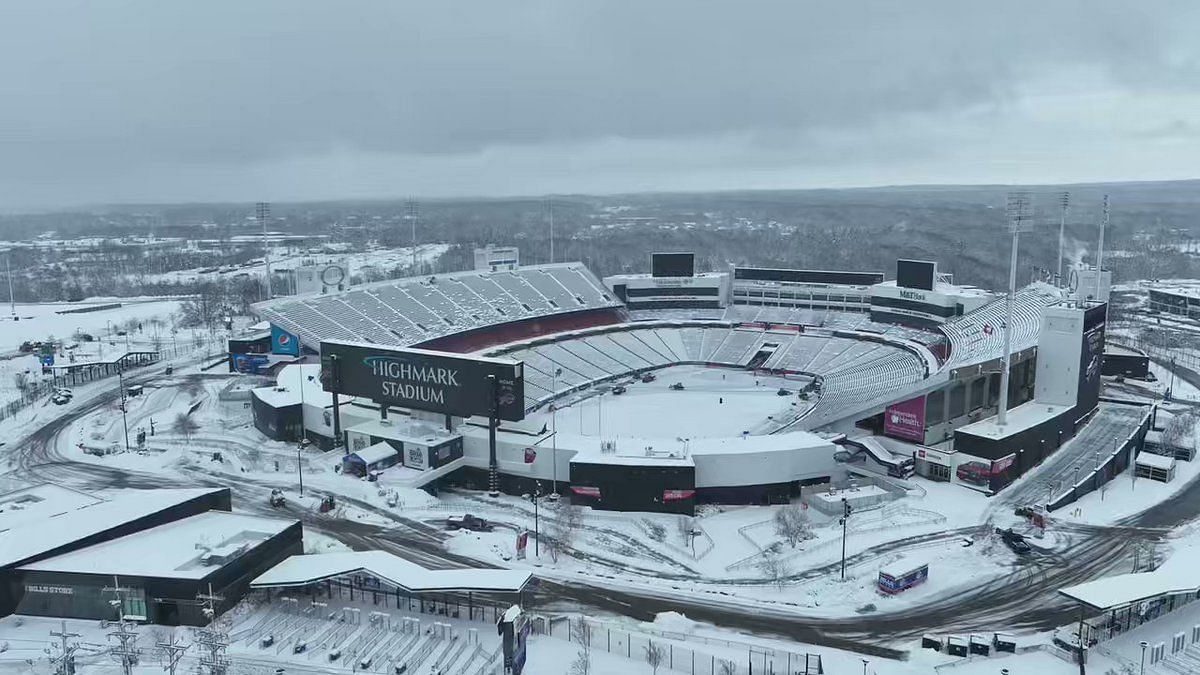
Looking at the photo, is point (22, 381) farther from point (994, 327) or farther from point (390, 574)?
point (994, 327)

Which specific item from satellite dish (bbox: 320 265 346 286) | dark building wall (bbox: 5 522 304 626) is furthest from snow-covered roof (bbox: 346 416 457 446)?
satellite dish (bbox: 320 265 346 286)

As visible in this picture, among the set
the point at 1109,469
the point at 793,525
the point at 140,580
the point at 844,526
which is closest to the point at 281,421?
the point at 140,580

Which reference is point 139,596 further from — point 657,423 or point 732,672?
point 657,423

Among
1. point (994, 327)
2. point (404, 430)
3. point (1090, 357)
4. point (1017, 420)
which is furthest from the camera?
point (994, 327)

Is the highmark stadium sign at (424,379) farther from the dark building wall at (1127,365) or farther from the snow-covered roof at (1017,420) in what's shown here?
the dark building wall at (1127,365)

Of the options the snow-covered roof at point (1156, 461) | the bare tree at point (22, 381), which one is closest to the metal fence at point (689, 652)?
the snow-covered roof at point (1156, 461)

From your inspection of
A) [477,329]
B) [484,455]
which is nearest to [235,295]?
[477,329]

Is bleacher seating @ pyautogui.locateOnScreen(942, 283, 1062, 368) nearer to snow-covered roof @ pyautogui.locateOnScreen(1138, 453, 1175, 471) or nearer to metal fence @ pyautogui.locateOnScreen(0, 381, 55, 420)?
snow-covered roof @ pyautogui.locateOnScreen(1138, 453, 1175, 471)
